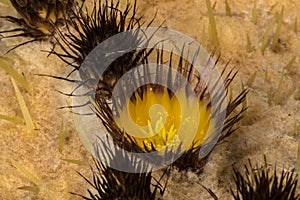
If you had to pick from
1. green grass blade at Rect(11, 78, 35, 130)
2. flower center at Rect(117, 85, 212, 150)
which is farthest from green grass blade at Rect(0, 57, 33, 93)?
flower center at Rect(117, 85, 212, 150)

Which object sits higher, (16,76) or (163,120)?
(16,76)

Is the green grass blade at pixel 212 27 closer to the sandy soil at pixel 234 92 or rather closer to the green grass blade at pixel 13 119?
the sandy soil at pixel 234 92

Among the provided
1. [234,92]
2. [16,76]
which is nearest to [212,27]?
[234,92]

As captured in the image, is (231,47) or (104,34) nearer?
(104,34)

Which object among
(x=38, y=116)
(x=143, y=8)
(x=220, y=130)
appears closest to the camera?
(x=220, y=130)

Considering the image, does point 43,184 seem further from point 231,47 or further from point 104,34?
point 231,47

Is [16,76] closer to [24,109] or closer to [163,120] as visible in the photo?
[24,109]

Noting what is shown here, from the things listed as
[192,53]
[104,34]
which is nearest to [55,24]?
[104,34]
